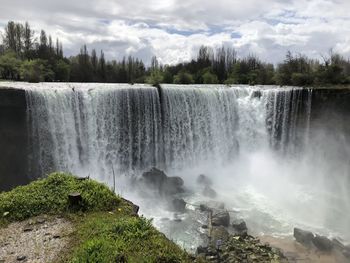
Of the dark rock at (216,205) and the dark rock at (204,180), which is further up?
the dark rock at (216,205)

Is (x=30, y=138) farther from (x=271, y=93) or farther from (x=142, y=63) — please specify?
(x=142, y=63)

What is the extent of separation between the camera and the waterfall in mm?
16766

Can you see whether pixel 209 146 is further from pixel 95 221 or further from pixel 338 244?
pixel 95 221

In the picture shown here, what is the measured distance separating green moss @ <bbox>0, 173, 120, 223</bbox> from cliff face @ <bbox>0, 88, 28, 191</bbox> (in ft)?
27.9

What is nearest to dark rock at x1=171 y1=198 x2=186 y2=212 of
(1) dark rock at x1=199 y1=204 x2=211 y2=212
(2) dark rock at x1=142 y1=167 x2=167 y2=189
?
(1) dark rock at x1=199 y1=204 x2=211 y2=212

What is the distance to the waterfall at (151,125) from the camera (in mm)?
16766

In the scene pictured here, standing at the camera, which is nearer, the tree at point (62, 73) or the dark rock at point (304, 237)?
the dark rock at point (304, 237)

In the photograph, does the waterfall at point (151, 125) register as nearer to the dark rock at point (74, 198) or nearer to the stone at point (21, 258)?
the dark rock at point (74, 198)

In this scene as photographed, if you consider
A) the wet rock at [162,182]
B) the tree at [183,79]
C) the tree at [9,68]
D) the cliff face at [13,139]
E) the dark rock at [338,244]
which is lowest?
the dark rock at [338,244]

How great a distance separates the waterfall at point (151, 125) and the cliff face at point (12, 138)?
34cm

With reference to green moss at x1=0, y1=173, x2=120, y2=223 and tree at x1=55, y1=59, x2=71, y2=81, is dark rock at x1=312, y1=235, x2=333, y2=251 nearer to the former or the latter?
green moss at x1=0, y1=173, x2=120, y2=223

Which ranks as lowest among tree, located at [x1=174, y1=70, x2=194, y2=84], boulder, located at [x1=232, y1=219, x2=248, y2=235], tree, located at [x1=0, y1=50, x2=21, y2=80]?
boulder, located at [x1=232, y1=219, x2=248, y2=235]

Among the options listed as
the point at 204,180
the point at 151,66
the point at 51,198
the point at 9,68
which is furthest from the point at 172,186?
the point at 151,66

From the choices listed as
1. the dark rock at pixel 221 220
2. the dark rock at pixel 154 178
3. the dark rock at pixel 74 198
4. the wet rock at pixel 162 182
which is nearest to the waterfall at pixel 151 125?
the dark rock at pixel 154 178
